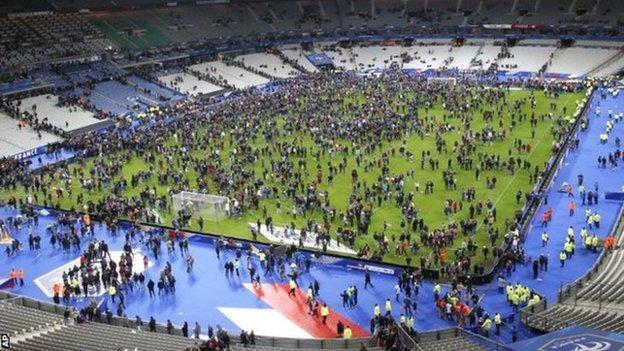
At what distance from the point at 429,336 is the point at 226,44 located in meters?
71.6

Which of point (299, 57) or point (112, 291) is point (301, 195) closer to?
point (112, 291)

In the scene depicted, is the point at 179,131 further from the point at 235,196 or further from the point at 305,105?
the point at 235,196

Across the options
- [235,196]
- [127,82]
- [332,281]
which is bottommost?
[332,281]

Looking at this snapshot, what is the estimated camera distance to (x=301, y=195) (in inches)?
1423

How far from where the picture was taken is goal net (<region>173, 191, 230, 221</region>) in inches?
1320

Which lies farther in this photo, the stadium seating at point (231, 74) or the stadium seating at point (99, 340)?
the stadium seating at point (231, 74)

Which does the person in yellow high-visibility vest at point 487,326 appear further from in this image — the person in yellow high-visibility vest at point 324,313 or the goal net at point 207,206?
the goal net at point 207,206

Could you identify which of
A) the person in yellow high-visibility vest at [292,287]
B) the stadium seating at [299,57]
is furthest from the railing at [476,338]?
the stadium seating at [299,57]

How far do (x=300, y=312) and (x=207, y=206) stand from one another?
450 inches

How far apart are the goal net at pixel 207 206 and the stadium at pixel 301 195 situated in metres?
0.11

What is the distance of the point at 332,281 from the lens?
26.2 meters

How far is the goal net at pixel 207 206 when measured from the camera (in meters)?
33.5

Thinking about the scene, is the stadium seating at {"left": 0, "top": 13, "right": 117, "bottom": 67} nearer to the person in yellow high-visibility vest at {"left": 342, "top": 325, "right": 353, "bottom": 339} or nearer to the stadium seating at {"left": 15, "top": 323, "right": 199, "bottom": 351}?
the stadium seating at {"left": 15, "top": 323, "right": 199, "bottom": 351}

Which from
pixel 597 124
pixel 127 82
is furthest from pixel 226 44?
pixel 597 124
